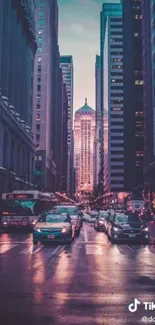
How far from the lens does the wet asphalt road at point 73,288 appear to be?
7238 millimetres

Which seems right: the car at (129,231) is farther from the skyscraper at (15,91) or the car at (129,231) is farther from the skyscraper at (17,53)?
the skyscraper at (17,53)

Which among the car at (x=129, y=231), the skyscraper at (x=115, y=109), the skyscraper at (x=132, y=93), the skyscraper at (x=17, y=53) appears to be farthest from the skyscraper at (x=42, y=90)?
the car at (x=129, y=231)

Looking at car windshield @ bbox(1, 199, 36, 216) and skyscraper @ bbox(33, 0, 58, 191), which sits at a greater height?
skyscraper @ bbox(33, 0, 58, 191)

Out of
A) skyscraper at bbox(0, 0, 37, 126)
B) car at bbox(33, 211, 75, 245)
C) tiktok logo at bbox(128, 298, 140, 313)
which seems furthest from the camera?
skyscraper at bbox(0, 0, 37, 126)

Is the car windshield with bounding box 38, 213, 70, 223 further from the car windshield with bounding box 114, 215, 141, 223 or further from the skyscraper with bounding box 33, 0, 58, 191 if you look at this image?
the skyscraper with bounding box 33, 0, 58, 191

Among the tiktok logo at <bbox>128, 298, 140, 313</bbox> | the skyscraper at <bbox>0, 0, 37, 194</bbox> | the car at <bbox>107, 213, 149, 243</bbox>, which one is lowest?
the car at <bbox>107, 213, 149, 243</bbox>

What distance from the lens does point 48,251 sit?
61.4ft

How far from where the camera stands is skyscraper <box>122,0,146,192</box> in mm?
156000

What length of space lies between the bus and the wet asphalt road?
51.0 feet

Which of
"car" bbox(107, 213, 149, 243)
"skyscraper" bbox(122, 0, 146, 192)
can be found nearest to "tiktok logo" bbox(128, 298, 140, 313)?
"car" bbox(107, 213, 149, 243)

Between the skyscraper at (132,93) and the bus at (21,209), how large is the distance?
Answer: 119 metres

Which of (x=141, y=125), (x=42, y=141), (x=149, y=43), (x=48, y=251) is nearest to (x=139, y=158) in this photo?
(x=141, y=125)

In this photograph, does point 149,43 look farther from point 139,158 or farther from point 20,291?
point 20,291

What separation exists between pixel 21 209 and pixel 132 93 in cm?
13418
